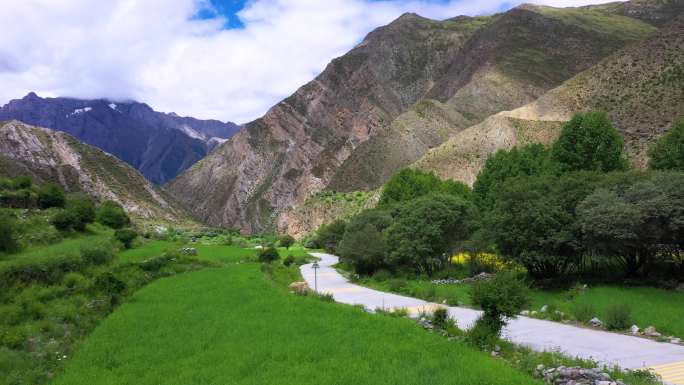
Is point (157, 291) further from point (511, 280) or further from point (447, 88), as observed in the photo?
point (447, 88)

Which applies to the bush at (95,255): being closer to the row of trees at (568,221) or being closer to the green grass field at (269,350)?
the green grass field at (269,350)

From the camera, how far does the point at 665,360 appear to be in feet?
42.5

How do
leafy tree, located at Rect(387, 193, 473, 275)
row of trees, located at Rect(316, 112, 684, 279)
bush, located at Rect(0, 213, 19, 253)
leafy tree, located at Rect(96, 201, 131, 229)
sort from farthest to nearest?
leafy tree, located at Rect(96, 201, 131, 229), leafy tree, located at Rect(387, 193, 473, 275), bush, located at Rect(0, 213, 19, 253), row of trees, located at Rect(316, 112, 684, 279)

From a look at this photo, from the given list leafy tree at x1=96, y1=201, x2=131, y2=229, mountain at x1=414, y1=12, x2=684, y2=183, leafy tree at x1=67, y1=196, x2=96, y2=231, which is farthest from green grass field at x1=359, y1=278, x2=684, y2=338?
leafy tree at x1=96, y1=201, x2=131, y2=229

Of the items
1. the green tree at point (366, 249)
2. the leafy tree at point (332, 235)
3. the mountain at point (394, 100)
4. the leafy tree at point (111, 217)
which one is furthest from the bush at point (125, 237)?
the mountain at point (394, 100)

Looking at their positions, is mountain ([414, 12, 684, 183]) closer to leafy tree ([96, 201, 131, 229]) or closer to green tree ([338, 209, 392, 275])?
green tree ([338, 209, 392, 275])

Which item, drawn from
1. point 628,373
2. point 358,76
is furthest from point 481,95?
point 628,373

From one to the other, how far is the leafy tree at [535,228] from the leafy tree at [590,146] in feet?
67.6

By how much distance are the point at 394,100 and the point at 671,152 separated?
5121 inches

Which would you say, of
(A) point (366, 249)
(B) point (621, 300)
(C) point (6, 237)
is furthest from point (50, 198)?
(B) point (621, 300)

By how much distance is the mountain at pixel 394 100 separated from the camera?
11238 centimetres

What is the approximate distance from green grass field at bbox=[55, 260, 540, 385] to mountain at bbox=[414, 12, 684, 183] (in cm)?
5168

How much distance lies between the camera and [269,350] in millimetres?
13391

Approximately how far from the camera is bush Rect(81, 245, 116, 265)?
3139 centimetres
